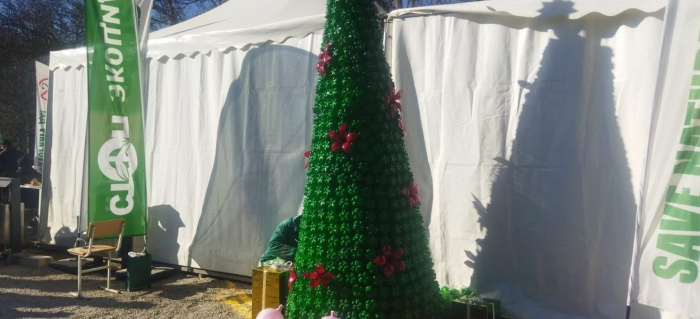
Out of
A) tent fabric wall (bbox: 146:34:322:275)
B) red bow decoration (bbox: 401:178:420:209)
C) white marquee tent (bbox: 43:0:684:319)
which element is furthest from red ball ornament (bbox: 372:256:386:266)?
tent fabric wall (bbox: 146:34:322:275)

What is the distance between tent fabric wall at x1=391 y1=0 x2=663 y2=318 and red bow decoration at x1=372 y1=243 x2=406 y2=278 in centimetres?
107

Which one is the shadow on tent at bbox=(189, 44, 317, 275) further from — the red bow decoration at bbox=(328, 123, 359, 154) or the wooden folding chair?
the red bow decoration at bbox=(328, 123, 359, 154)

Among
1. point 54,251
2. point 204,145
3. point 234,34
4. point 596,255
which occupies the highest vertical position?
point 234,34

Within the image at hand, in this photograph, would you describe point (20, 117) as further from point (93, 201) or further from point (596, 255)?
point (596, 255)

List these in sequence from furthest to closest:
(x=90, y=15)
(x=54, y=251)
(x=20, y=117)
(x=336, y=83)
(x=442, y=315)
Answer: (x=20, y=117) → (x=54, y=251) → (x=90, y=15) → (x=442, y=315) → (x=336, y=83)

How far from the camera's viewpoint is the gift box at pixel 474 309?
164 inches

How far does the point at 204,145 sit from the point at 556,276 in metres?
3.66

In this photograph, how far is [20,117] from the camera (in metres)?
16.4

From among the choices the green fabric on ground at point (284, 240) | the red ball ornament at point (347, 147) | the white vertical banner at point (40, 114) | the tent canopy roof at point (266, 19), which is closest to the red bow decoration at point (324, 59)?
the red ball ornament at point (347, 147)

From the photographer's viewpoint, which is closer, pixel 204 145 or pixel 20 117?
pixel 204 145

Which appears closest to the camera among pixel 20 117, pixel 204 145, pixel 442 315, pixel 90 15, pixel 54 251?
pixel 442 315

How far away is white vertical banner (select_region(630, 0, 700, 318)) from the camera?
3.22m

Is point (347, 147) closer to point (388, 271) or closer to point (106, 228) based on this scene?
point (388, 271)

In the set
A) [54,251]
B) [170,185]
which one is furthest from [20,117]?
[170,185]
